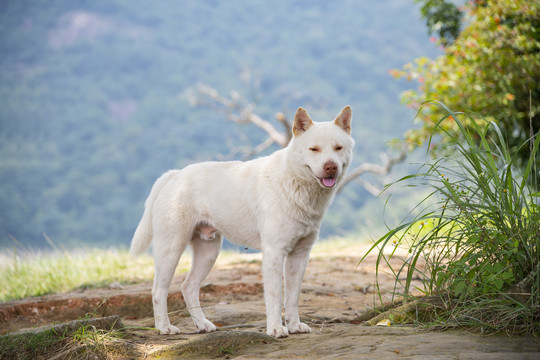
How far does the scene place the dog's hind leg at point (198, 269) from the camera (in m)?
4.13

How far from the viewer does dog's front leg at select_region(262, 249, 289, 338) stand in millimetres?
3473

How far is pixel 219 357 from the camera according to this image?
2961 mm

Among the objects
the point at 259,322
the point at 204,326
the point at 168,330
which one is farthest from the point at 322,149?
the point at 168,330

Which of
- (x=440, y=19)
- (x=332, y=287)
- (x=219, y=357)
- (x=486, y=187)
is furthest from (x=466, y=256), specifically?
(x=440, y=19)

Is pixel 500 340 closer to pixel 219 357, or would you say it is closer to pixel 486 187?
pixel 486 187

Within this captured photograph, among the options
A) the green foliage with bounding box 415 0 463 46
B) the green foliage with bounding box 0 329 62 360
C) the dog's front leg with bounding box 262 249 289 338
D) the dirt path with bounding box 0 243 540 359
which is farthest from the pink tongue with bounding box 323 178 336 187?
the green foliage with bounding box 415 0 463 46

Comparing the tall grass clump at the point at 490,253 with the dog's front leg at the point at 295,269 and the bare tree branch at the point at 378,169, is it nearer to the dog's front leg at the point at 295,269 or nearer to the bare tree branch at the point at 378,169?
the dog's front leg at the point at 295,269

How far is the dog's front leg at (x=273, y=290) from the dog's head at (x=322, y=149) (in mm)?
610

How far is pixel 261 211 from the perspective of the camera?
3.79m

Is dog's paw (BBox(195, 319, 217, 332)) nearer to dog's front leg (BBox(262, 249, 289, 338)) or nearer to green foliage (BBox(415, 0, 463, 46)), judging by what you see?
dog's front leg (BBox(262, 249, 289, 338))

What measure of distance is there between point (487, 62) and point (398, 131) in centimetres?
2187

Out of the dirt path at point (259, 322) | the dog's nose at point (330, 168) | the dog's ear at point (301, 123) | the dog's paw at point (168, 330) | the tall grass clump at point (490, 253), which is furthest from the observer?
the dog's paw at point (168, 330)

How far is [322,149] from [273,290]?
1.04 meters

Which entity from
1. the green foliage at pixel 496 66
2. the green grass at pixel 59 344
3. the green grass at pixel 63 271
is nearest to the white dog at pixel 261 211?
the green grass at pixel 59 344
